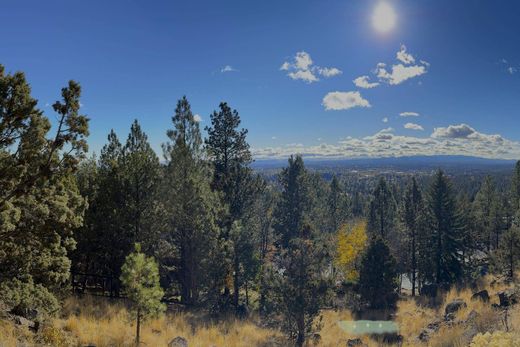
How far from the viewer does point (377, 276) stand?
99.2 ft

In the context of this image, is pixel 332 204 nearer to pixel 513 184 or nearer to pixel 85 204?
pixel 513 184

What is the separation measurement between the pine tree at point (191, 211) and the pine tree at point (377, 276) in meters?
14.1

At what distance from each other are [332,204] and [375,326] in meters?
33.3

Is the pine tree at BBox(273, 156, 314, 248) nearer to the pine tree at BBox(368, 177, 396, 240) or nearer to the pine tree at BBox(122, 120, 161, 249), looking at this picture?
the pine tree at BBox(368, 177, 396, 240)

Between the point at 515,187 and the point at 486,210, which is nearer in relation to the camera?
the point at 515,187

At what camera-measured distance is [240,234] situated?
995 inches

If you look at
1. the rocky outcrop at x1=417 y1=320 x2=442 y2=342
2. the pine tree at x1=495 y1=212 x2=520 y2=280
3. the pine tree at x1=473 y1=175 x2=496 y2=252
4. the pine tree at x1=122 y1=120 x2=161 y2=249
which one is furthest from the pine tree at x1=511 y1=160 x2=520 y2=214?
the pine tree at x1=122 y1=120 x2=161 y2=249

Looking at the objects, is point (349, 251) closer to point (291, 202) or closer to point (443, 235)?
point (291, 202)

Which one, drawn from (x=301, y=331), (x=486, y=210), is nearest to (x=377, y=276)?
(x=301, y=331)

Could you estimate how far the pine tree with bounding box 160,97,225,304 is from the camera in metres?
21.8

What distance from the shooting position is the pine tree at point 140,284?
1191 cm

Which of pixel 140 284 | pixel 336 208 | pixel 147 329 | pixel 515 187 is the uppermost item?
pixel 515 187

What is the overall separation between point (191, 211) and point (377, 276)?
1809 cm

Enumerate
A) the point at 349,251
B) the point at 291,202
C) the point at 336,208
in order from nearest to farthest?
the point at 291,202 → the point at 349,251 → the point at 336,208
